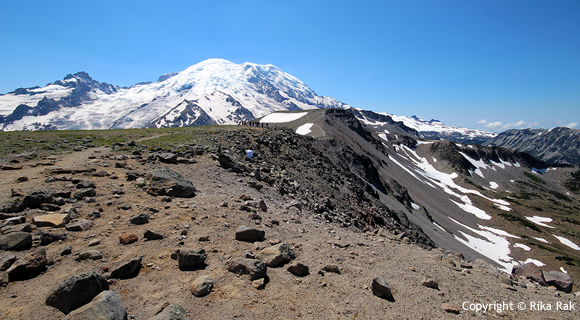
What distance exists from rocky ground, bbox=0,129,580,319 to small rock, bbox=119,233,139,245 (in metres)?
0.03

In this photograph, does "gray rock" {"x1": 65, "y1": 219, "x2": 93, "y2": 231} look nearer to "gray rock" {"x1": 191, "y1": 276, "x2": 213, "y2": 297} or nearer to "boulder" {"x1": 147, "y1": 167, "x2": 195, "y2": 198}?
"boulder" {"x1": 147, "y1": 167, "x2": 195, "y2": 198}

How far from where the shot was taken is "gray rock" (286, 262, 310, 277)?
26.0ft

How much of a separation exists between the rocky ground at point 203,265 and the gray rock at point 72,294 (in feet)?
0.07

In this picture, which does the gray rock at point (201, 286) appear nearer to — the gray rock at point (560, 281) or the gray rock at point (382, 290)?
the gray rock at point (382, 290)

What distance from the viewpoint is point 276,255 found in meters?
8.31

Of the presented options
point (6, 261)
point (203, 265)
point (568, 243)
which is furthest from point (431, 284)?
point (568, 243)

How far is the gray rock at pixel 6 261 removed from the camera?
6329 mm

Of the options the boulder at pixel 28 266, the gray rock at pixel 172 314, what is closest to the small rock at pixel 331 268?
the gray rock at pixel 172 314

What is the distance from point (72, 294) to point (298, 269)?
5.44 meters

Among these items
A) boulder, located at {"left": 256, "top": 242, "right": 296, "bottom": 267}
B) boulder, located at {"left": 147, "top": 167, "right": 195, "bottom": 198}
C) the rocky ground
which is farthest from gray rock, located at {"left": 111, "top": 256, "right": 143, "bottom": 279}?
boulder, located at {"left": 147, "top": 167, "right": 195, "bottom": 198}

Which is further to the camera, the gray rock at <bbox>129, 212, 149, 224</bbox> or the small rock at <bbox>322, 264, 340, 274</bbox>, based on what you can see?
the gray rock at <bbox>129, 212, 149, 224</bbox>

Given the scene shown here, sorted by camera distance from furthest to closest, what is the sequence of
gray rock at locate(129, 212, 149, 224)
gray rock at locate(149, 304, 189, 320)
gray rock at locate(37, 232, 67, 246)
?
gray rock at locate(129, 212, 149, 224) < gray rock at locate(37, 232, 67, 246) < gray rock at locate(149, 304, 189, 320)

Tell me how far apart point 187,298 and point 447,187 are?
17371 centimetres

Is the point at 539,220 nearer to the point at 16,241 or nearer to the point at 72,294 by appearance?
the point at 72,294
